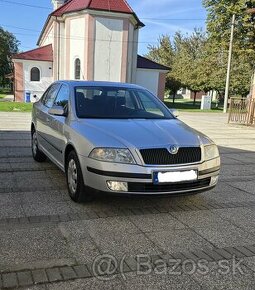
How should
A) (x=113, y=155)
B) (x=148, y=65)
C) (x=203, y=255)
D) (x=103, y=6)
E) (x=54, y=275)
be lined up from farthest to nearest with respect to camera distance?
(x=148, y=65), (x=103, y=6), (x=113, y=155), (x=203, y=255), (x=54, y=275)

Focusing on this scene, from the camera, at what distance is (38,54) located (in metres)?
35.3

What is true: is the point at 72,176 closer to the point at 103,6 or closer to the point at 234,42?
the point at 103,6

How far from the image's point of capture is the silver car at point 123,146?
14.9ft

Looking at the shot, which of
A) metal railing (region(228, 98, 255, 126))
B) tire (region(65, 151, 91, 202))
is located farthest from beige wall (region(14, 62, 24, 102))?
tire (region(65, 151, 91, 202))

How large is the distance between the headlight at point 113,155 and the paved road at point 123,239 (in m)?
0.75

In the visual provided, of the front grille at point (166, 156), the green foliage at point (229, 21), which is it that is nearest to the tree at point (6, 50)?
the green foliage at point (229, 21)

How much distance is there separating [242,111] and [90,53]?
1624cm

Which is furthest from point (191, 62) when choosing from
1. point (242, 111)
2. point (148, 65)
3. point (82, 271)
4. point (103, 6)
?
point (82, 271)

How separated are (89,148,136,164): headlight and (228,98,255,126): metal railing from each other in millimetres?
15206

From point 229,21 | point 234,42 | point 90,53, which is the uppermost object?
point 229,21

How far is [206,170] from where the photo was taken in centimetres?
492

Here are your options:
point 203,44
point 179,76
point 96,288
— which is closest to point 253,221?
point 96,288

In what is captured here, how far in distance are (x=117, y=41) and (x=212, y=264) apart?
30260mm

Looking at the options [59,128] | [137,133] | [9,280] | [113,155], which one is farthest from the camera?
[59,128]
